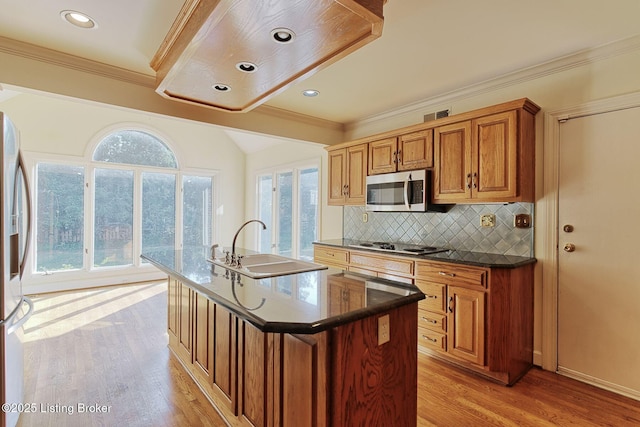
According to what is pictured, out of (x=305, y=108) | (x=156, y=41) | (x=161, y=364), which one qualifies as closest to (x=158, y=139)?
(x=305, y=108)

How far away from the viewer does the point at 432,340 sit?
2783 mm

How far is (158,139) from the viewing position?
19.2 feet

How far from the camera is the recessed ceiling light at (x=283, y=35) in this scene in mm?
1715

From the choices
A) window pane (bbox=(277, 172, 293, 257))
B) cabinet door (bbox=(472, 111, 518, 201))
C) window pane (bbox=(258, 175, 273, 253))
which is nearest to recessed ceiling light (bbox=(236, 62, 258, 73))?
cabinet door (bbox=(472, 111, 518, 201))

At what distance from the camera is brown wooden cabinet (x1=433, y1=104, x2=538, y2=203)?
2473mm

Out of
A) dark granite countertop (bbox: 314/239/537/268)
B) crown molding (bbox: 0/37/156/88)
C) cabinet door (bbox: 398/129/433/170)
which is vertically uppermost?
crown molding (bbox: 0/37/156/88)

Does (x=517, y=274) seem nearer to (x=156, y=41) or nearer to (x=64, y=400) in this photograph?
(x=156, y=41)

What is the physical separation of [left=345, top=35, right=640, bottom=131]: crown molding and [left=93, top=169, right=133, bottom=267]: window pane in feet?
15.4

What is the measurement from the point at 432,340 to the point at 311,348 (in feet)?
6.07

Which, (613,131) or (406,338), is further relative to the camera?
(613,131)

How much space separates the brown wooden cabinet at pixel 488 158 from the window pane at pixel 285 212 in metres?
3.26

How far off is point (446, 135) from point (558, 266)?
1427 millimetres

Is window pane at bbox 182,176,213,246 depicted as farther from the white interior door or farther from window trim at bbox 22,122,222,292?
the white interior door

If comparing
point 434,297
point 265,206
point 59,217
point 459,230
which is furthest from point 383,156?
point 59,217
